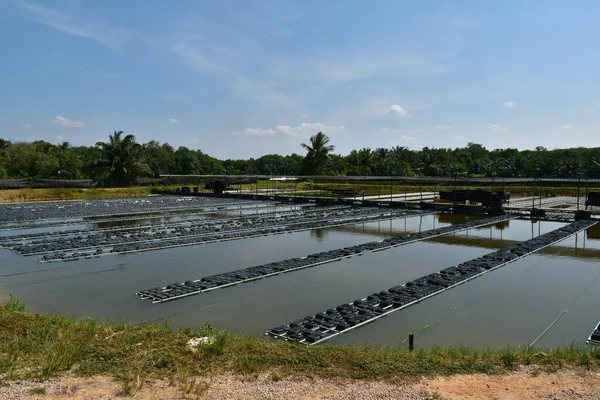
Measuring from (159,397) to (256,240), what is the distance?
10.5 metres

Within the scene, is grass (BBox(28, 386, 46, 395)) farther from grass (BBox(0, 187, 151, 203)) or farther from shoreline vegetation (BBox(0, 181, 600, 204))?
grass (BBox(0, 187, 151, 203))

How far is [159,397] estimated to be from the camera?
4086mm

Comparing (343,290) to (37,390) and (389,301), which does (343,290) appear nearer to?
(389,301)

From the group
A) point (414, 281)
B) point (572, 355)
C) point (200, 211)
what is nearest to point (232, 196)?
point (200, 211)

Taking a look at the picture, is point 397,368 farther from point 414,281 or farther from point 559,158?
point 559,158

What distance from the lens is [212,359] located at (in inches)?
193

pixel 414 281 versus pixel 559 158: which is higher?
pixel 559 158

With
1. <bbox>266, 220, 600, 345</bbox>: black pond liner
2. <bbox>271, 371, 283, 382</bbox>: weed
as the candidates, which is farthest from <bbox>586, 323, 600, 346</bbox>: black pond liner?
<bbox>271, 371, 283, 382</bbox>: weed

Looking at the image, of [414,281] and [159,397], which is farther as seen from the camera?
[414,281]

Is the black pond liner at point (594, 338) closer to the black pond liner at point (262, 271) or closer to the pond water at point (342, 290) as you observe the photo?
the pond water at point (342, 290)

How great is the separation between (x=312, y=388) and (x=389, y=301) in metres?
3.74

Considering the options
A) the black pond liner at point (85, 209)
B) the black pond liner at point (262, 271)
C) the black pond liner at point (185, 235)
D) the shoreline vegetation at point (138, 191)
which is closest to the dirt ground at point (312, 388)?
the black pond liner at point (262, 271)

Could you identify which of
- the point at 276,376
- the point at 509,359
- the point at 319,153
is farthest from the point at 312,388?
the point at 319,153

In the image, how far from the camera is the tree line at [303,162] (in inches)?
1390
